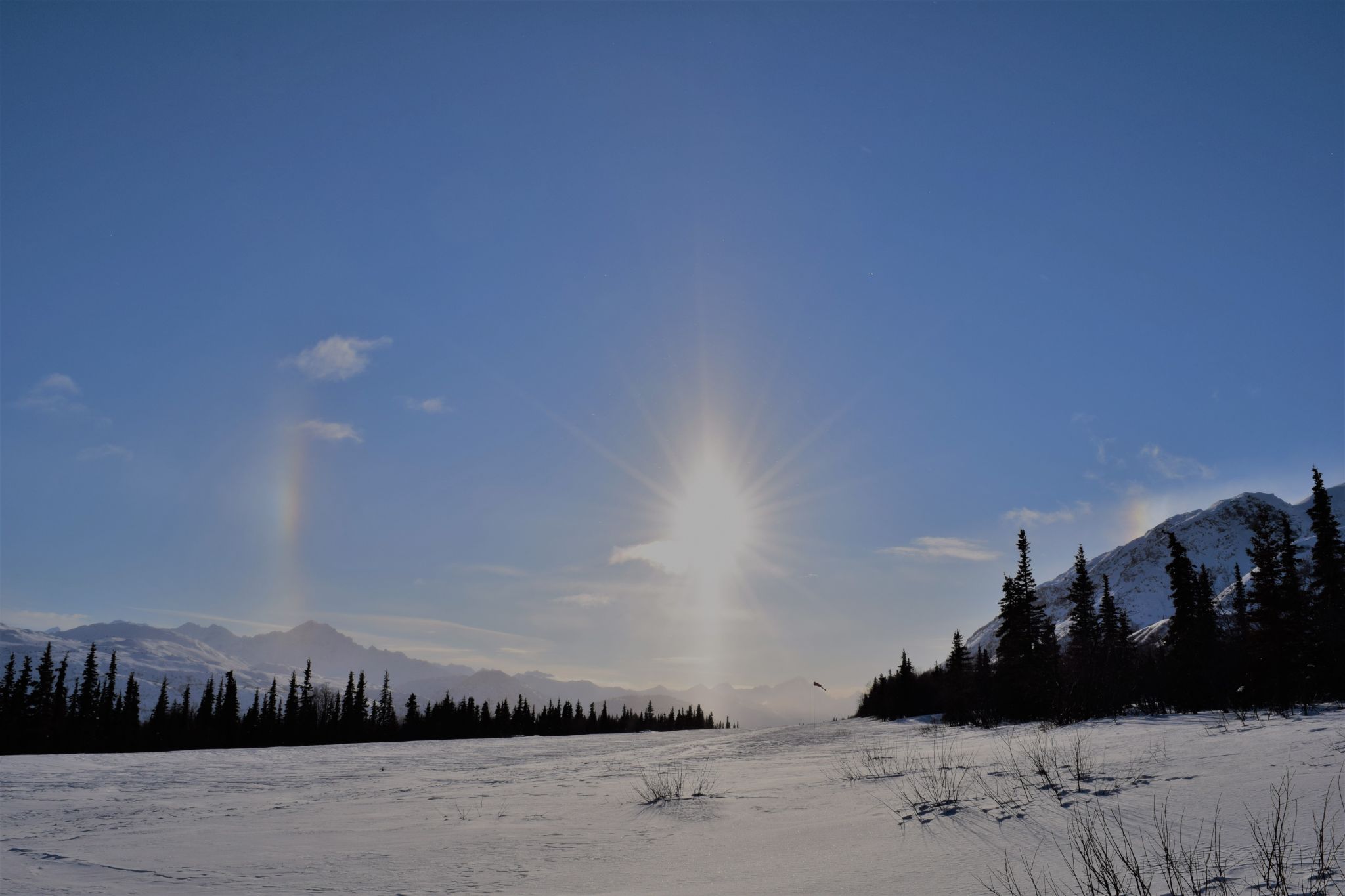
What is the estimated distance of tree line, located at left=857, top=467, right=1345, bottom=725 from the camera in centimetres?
3262

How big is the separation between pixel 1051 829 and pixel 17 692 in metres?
97.6

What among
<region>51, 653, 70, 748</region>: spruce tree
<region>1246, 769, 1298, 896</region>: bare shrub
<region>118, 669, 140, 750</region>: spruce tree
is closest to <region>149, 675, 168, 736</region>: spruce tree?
<region>118, 669, 140, 750</region>: spruce tree

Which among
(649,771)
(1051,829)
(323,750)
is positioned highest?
(1051,829)

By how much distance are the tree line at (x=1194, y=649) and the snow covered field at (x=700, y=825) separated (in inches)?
574

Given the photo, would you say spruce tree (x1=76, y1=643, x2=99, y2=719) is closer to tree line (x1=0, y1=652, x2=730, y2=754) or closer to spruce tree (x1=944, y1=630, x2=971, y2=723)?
tree line (x1=0, y1=652, x2=730, y2=754)

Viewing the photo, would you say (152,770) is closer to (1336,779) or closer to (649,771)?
(649,771)

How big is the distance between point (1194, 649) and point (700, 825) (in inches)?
1824

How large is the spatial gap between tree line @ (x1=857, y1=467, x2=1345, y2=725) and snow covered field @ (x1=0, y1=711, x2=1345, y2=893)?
14.6 m

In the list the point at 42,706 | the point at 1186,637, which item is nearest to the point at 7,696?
the point at 42,706

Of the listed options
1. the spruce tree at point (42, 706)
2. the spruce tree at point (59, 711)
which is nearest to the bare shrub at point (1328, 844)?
the spruce tree at point (59, 711)

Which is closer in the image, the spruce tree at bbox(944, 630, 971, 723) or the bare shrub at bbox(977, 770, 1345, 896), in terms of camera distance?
the bare shrub at bbox(977, 770, 1345, 896)

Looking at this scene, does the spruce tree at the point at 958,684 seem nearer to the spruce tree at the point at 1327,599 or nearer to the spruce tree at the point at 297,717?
the spruce tree at the point at 1327,599

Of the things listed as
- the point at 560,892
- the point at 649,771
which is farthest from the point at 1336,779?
the point at 649,771

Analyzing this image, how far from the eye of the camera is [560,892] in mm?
7180
